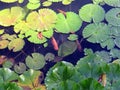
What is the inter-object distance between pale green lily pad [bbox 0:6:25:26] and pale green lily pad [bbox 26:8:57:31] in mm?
52

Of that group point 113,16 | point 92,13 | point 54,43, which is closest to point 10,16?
point 54,43

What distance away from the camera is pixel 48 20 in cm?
165

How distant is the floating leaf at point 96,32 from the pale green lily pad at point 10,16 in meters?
0.36

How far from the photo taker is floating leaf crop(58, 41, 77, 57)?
5.11 ft

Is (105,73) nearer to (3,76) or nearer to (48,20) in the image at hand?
(3,76)

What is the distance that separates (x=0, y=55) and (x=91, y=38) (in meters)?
0.46

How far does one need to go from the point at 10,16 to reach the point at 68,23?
1.03ft

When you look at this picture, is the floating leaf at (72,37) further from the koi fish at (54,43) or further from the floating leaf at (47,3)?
the floating leaf at (47,3)

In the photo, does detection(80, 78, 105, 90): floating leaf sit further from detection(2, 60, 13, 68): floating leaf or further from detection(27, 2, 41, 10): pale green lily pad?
detection(27, 2, 41, 10): pale green lily pad

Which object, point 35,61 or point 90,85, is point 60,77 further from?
point 35,61

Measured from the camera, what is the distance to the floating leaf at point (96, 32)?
1576 millimetres

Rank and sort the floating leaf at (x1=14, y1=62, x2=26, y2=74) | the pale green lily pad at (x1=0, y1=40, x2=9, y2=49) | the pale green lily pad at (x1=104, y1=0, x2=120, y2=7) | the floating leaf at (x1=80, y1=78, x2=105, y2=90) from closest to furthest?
1. the floating leaf at (x1=80, y1=78, x2=105, y2=90)
2. the floating leaf at (x1=14, y1=62, x2=26, y2=74)
3. the pale green lily pad at (x1=0, y1=40, x2=9, y2=49)
4. the pale green lily pad at (x1=104, y1=0, x2=120, y2=7)

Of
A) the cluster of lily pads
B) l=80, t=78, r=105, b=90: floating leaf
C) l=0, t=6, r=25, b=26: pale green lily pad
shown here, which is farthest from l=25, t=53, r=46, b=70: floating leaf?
l=80, t=78, r=105, b=90: floating leaf

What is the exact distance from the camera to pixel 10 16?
1.68 metres
